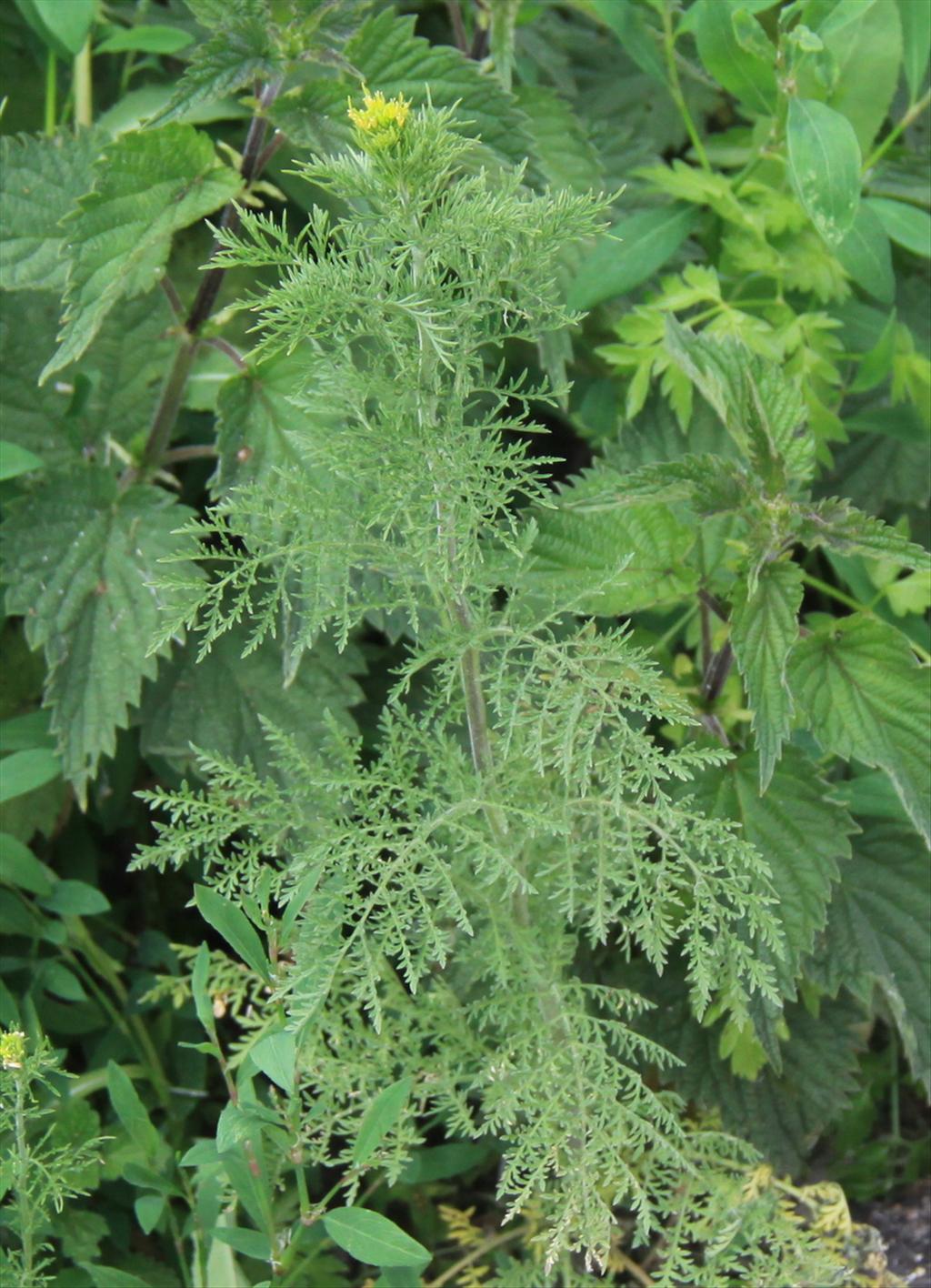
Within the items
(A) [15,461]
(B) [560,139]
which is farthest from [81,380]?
(B) [560,139]

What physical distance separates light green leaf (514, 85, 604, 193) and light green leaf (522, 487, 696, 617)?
0.44 meters

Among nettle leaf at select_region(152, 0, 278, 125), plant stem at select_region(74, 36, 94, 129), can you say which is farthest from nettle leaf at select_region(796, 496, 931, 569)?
plant stem at select_region(74, 36, 94, 129)

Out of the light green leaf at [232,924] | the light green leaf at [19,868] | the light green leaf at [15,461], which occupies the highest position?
the light green leaf at [15,461]

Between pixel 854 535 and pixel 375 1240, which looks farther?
pixel 854 535

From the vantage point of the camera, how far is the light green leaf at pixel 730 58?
4.41ft

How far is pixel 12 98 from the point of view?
165 cm

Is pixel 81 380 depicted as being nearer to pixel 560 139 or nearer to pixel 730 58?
pixel 560 139

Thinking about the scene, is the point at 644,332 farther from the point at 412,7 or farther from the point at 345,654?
the point at 412,7

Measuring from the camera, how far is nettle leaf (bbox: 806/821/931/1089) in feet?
4.06

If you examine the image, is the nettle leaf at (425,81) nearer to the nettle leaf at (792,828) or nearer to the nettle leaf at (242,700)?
the nettle leaf at (242,700)

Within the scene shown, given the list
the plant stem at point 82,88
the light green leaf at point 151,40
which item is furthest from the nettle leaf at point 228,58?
the plant stem at point 82,88

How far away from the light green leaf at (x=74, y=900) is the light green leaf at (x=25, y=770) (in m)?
0.11

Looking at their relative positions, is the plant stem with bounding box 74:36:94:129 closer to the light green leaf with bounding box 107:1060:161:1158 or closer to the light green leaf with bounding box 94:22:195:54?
the light green leaf with bounding box 94:22:195:54

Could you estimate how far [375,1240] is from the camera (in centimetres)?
93
